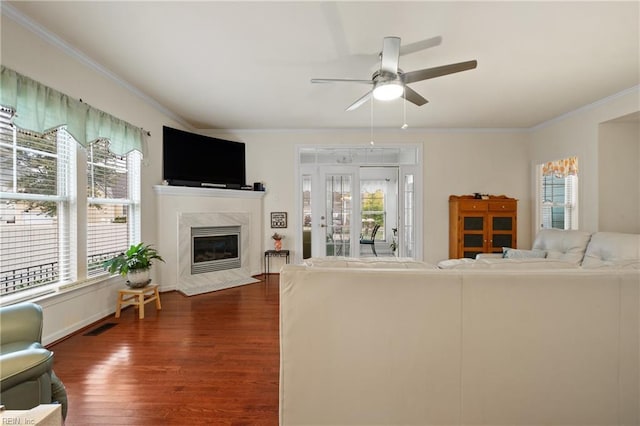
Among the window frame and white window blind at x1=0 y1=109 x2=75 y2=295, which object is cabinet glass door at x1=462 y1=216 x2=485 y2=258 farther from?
white window blind at x1=0 y1=109 x2=75 y2=295

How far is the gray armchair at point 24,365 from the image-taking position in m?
1.19

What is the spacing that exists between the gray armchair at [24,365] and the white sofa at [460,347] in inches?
43.9

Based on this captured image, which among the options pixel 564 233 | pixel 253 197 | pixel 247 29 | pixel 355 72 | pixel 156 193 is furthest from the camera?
pixel 253 197

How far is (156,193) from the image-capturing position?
4105mm

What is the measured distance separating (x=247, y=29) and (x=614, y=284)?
2897 mm

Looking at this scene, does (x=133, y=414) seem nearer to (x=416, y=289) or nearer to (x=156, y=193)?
(x=416, y=289)

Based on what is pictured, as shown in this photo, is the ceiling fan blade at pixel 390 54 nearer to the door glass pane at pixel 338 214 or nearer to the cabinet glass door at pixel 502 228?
the door glass pane at pixel 338 214

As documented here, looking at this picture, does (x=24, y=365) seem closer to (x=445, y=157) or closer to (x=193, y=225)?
(x=193, y=225)

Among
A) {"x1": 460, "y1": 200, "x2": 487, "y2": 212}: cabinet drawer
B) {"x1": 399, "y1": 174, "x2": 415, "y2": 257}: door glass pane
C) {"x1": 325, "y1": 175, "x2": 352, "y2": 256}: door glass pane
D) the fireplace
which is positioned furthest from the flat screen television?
{"x1": 460, "y1": 200, "x2": 487, "y2": 212}: cabinet drawer

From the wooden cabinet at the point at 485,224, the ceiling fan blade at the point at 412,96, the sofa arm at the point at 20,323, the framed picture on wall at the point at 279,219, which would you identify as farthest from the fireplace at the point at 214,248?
the wooden cabinet at the point at 485,224

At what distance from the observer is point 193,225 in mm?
4414

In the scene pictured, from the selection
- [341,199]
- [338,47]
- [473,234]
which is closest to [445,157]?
[473,234]

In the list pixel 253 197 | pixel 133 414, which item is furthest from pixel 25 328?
pixel 253 197

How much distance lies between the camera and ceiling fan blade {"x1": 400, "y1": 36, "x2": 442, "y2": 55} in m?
2.41
